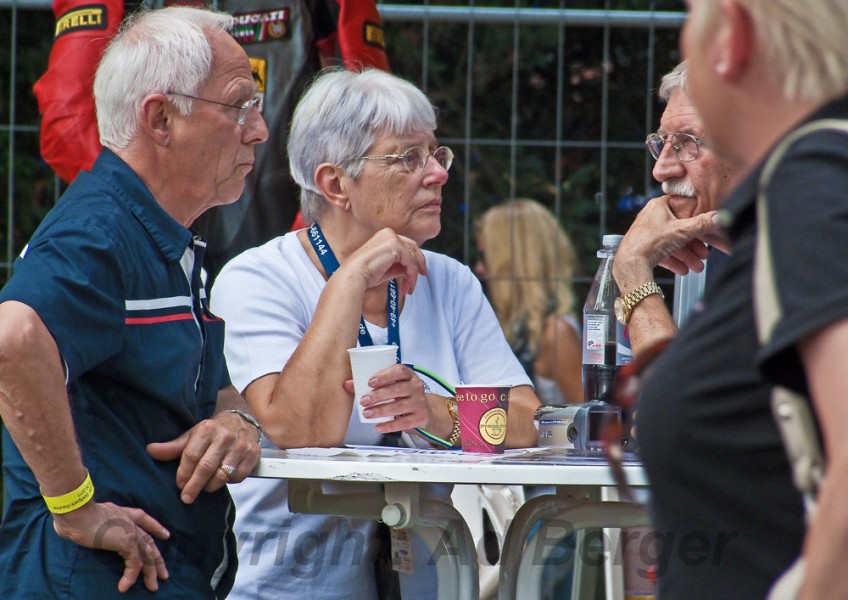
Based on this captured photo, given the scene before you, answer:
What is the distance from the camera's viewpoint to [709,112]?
1.06 m

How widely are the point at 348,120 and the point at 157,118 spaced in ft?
2.33

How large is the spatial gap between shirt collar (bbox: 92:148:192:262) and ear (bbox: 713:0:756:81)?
1355mm

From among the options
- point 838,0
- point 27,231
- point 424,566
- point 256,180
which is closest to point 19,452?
point 424,566

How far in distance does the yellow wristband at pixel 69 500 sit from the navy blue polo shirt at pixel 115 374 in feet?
0.22

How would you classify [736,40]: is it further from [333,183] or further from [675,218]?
[333,183]

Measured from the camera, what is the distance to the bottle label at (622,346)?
8.41 ft

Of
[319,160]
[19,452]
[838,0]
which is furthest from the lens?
[319,160]

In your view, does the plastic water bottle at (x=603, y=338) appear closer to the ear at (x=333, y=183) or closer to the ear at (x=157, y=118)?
the ear at (x=333, y=183)

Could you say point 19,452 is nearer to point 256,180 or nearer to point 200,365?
point 200,365

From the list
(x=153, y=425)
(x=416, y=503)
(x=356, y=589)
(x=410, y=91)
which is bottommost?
(x=356, y=589)

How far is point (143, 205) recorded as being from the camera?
6.98ft

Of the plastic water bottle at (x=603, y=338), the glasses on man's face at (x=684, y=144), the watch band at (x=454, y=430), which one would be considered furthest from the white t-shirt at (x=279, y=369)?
the glasses on man's face at (x=684, y=144)

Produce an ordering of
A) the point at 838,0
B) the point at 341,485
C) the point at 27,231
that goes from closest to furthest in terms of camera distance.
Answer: the point at 838,0
the point at 341,485
the point at 27,231

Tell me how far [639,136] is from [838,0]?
507 centimetres
